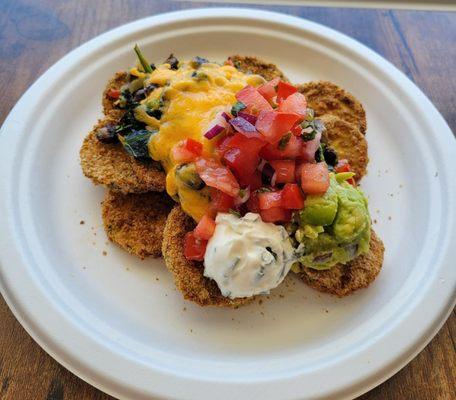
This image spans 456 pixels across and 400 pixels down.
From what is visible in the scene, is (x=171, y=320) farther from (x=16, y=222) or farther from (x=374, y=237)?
(x=374, y=237)

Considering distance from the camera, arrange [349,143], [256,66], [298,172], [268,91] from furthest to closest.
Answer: [256,66]
[349,143]
[268,91]
[298,172]

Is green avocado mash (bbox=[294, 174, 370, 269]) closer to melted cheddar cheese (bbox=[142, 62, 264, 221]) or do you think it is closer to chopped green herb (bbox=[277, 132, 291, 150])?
chopped green herb (bbox=[277, 132, 291, 150])

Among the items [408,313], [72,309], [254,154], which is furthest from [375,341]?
[72,309]

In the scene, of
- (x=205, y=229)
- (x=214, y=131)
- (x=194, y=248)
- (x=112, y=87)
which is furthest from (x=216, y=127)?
(x=112, y=87)

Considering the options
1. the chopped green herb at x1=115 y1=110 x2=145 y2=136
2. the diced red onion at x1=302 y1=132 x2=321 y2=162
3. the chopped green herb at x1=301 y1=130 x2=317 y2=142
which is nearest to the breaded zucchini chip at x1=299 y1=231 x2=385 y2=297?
the diced red onion at x1=302 y1=132 x2=321 y2=162

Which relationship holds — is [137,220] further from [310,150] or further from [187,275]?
[310,150]

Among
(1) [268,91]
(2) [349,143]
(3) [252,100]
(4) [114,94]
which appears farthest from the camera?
(4) [114,94]

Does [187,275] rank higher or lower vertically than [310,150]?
lower
